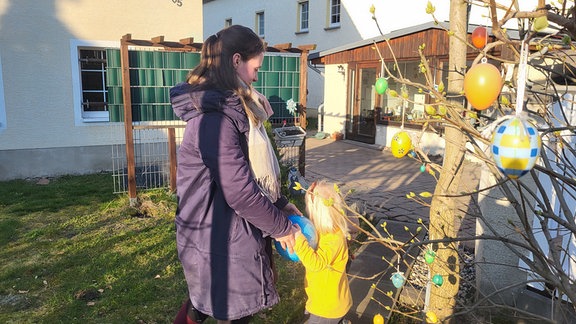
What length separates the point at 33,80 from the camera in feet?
27.1

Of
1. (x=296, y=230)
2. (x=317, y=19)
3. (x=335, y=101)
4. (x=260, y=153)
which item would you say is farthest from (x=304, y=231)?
(x=317, y=19)

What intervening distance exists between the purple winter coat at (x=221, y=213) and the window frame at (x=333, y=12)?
656 inches

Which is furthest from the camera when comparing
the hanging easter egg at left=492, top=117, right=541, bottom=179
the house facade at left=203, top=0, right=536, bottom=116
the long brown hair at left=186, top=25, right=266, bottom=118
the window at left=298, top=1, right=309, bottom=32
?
the window at left=298, top=1, right=309, bottom=32

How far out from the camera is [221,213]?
2143 millimetres

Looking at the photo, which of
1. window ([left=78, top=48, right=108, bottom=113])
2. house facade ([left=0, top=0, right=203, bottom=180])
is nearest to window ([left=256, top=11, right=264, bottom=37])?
house facade ([left=0, top=0, right=203, bottom=180])

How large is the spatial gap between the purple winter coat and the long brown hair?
0.06m

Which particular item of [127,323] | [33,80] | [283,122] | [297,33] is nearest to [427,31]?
[283,122]

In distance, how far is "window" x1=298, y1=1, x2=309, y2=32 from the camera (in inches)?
772

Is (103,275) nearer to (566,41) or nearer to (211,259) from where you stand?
(211,259)

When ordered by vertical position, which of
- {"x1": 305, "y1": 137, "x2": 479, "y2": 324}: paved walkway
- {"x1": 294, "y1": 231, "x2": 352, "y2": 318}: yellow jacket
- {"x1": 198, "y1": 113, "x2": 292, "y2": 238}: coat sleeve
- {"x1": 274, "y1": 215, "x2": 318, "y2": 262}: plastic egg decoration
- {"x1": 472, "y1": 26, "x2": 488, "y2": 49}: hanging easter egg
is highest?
{"x1": 472, "y1": 26, "x2": 488, "y2": 49}: hanging easter egg

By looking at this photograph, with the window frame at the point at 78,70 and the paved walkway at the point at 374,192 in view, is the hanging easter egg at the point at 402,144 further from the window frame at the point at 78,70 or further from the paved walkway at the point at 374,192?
the window frame at the point at 78,70

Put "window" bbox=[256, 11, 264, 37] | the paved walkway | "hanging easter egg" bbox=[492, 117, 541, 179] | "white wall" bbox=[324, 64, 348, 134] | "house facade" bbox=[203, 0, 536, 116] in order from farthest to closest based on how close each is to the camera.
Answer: "window" bbox=[256, 11, 264, 37] < "house facade" bbox=[203, 0, 536, 116] < "white wall" bbox=[324, 64, 348, 134] < the paved walkway < "hanging easter egg" bbox=[492, 117, 541, 179]

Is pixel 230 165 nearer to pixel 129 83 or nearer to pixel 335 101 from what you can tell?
pixel 129 83

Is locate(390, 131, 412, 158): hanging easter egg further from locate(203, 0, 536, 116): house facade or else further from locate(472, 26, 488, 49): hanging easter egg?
locate(203, 0, 536, 116): house facade
